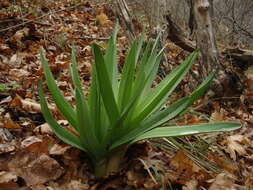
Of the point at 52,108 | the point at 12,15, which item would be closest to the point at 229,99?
the point at 52,108

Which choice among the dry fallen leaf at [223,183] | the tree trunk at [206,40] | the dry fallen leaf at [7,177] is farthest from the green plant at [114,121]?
the tree trunk at [206,40]

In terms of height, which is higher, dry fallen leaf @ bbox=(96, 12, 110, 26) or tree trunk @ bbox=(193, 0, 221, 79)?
tree trunk @ bbox=(193, 0, 221, 79)

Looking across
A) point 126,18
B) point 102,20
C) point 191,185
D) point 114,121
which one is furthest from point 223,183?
point 102,20

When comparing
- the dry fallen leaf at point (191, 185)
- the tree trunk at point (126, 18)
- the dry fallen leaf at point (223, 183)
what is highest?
the tree trunk at point (126, 18)

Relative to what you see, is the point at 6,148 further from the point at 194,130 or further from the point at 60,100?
the point at 194,130

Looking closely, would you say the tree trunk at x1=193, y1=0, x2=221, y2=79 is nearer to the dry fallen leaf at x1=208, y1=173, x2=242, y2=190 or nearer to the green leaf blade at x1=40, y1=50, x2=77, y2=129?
the dry fallen leaf at x1=208, y1=173, x2=242, y2=190

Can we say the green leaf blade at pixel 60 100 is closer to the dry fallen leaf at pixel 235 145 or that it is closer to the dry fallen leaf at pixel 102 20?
the dry fallen leaf at pixel 235 145

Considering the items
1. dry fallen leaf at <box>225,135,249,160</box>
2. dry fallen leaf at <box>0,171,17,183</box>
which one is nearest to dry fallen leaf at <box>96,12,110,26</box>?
dry fallen leaf at <box>225,135,249,160</box>

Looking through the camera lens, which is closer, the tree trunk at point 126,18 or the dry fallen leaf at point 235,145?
the dry fallen leaf at point 235,145

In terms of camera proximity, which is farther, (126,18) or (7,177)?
(126,18)

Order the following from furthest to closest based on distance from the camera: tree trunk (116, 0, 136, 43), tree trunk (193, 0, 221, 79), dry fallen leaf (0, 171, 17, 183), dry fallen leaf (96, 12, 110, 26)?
dry fallen leaf (96, 12, 110, 26)
tree trunk (116, 0, 136, 43)
tree trunk (193, 0, 221, 79)
dry fallen leaf (0, 171, 17, 183)

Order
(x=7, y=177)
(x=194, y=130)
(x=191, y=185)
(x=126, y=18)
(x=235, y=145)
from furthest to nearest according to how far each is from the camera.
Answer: (x=126, y=18)
(x=235, y=145)
(x=191, y=185)
(x=194, y=130)
(x=7, y=177)
